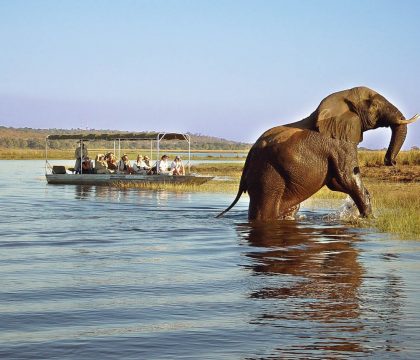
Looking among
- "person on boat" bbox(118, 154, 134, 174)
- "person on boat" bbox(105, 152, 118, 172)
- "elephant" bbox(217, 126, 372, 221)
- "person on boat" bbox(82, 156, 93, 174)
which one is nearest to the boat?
"person on boat" bbox(82, 156, 93, 174)

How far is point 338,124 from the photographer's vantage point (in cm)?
1611

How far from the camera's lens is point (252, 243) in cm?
1388

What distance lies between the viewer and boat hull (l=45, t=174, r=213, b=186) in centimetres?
3384

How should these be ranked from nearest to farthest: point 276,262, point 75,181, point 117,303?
point 117,303
point 276,262
point 75,181

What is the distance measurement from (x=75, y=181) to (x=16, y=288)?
27067 mm

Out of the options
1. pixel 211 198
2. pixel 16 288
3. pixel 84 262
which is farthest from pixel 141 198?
pixel 16 288

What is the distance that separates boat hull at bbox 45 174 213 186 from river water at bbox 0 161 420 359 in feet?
54.0

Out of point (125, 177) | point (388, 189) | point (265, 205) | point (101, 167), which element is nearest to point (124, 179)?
point (125, 177)

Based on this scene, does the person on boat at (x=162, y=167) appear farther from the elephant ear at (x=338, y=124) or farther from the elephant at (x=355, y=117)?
the elephant ear at (x=338, y=124)

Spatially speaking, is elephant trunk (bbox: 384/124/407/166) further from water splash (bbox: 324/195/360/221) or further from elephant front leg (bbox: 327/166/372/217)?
water splash (bbox: 324/195/360/221)

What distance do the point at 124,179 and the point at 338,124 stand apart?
63.2 feet

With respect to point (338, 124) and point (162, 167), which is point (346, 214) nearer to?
point (338, 124)

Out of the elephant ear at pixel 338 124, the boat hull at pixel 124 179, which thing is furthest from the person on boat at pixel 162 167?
the elephant ear at pixel 338 124

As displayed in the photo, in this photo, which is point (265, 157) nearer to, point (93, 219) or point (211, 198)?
point (93, 219)
